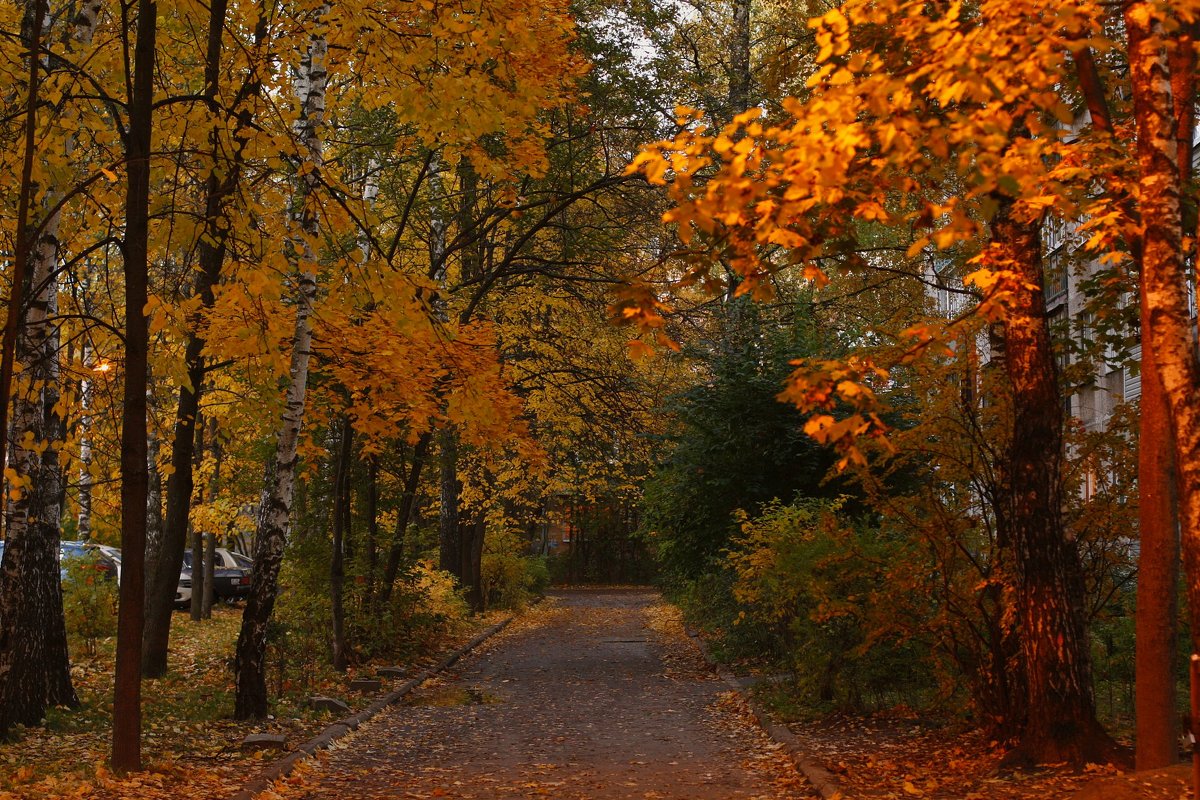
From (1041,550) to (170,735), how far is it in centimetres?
768

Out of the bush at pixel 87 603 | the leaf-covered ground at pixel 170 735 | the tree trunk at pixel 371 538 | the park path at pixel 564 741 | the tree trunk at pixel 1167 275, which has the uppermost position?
the tree trunk at pixel 1167 275

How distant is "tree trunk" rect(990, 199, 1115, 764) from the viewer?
8.19m

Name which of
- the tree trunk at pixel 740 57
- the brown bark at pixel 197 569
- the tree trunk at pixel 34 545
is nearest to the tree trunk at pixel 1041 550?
the tree trunk at pixel 34 545

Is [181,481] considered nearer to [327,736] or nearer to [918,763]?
[327,736]

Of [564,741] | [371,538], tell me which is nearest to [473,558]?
[371,538]

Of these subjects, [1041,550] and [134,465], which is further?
[134,465]

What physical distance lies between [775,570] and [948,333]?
5796 mm

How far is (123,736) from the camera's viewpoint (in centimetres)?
852

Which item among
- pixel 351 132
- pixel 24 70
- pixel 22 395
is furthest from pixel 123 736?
pixel 351 132

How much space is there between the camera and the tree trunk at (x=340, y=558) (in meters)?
16.8

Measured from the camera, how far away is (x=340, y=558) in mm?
16844

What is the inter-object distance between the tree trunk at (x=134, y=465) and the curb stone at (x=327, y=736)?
89 centimetres

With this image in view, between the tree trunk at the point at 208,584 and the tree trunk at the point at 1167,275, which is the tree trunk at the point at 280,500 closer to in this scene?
the tree trunk at the point at 1167,275

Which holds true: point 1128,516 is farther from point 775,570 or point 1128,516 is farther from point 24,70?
point 24,70
